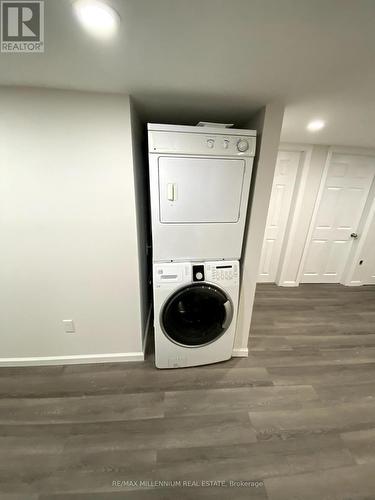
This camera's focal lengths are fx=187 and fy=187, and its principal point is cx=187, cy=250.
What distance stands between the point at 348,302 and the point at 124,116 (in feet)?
11.9

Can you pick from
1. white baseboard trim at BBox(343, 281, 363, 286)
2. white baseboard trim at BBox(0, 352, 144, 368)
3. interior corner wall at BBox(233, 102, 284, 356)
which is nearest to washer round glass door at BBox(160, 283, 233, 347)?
interior corner wall at BBox(233, 102, 284, 356)

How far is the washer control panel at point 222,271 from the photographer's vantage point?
1.45 meters

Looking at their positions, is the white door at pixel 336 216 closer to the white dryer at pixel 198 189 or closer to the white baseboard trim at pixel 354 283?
the white baseboard trim at pixel 354 283

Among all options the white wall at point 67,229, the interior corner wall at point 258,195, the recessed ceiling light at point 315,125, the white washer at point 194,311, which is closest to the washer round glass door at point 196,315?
the white washer at point 194,311

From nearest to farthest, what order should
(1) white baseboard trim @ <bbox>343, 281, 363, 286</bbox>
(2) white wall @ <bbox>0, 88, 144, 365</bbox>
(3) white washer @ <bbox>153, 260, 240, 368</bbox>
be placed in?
(2) white wall @ <bbox>0, 88, 144, 365</bbox>, (3) white washer @ <bbox>153, 260, 240, 368</bbox>, (1) white baseboard trim @ <bbox>343, 281, 363, 286</bbox>

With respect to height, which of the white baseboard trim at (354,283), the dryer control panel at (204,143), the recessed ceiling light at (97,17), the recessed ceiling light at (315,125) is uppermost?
the recessed ceiling light at (315,125)

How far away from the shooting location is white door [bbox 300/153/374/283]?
2.74 m

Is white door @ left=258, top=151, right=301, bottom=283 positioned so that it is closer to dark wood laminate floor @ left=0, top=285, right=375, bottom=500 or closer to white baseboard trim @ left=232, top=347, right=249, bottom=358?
dark wood laminate floor @ left=0, top=285, right=375, bottom=500

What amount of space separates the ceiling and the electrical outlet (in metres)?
1.64

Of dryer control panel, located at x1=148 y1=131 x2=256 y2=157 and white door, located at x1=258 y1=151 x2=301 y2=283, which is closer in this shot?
dryer control panel, located at x1=148 y1=131 x2=256 y2=157

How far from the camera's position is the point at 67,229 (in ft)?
4.46

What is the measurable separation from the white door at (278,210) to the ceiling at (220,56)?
1.27m

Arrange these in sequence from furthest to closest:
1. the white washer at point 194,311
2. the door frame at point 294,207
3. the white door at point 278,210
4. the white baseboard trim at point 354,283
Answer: the white baseboard trim at point 354,283 → the white door at point 278,210 → the door frame at point 294,207 → the white washer at point 194,311

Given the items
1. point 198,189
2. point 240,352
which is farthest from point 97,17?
point 240,352
